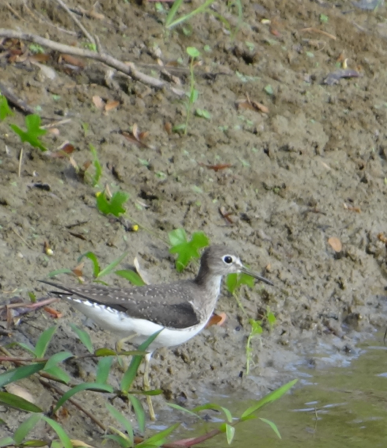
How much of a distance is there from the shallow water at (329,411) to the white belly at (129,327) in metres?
0.66

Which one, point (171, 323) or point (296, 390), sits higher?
point (171, 323)

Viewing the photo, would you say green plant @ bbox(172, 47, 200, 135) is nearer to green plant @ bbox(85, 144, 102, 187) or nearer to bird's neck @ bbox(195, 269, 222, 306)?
green plant @ bbox(85, 144, 102, 187)

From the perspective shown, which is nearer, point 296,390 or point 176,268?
point 296,390

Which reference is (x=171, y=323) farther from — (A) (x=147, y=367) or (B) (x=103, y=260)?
(B) (x=103, y=260)

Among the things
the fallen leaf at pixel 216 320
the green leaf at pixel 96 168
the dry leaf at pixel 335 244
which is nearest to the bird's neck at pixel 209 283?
the fallen leaf at pixel 216 320

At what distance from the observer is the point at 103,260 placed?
7.30 metres

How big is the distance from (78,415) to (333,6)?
7354 millimetres

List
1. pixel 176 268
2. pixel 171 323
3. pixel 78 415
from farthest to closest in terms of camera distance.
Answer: pixel 176 268
pixel 171 323
pixel 78 415

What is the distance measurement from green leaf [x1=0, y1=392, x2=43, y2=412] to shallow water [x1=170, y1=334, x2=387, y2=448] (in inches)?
64.5

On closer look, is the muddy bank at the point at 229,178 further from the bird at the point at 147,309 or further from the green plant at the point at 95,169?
the bird at the point at 147,309

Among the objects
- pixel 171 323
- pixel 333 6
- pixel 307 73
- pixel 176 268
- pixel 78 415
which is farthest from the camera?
pixel 333 6

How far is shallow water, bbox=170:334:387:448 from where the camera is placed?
6.13 meters

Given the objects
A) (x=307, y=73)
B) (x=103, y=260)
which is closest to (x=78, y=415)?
(x=103, y=260)

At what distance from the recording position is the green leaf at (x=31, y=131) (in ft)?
24.4
